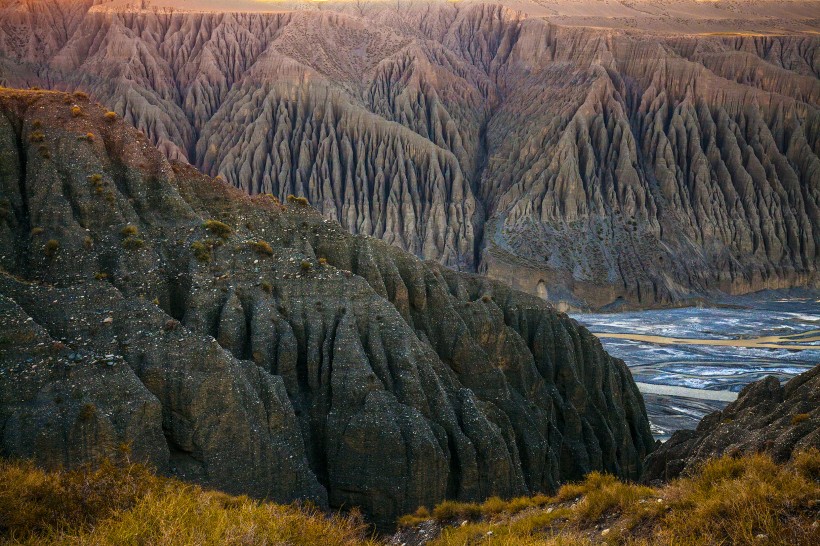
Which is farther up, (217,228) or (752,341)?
(217,228)

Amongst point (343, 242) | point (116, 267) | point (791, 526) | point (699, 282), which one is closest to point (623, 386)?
point (343, 242)

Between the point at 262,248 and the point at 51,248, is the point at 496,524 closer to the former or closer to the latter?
the point at 262,248

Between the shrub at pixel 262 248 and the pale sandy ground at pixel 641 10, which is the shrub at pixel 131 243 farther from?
the pale sandy ground at pixel 641 10

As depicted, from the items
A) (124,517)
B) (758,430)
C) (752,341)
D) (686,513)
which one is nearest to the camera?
(124,517)

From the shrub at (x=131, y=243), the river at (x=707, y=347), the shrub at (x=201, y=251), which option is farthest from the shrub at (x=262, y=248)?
the river at (x=707, y=347)

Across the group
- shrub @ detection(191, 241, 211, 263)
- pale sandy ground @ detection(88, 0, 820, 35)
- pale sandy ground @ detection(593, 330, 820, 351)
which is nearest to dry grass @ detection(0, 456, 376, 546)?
shrub @ detection(191, 241, 211, 263)

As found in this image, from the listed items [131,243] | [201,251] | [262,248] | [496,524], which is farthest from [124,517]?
[262,248]
